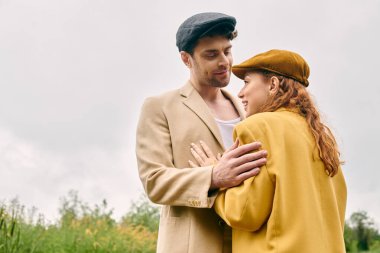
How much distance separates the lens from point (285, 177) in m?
2.80

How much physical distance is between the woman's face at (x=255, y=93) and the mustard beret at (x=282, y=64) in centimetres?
6

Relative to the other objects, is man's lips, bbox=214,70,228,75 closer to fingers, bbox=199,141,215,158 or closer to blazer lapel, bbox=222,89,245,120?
blazer lapel, bbox=222,89,245,120

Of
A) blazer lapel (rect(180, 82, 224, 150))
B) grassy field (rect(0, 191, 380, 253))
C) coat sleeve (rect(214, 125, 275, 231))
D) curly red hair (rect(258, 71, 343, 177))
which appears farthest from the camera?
grassy field (rect(0, 191, 380, 253))

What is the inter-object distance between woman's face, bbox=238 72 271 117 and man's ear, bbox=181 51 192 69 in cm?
62

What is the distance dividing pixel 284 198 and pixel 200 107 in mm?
894

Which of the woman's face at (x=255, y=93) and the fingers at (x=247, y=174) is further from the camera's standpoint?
the woman's face at (x=255, y=93)

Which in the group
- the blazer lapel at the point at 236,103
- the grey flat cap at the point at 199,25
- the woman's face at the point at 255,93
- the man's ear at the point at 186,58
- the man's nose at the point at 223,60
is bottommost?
the woman's face at the point at 255,93

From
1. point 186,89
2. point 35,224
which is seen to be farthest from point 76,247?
point 186,89

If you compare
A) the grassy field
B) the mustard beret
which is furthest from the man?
the grassy field

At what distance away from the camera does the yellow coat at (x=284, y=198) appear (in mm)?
2787

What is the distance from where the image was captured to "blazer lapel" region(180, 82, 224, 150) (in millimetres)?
3434

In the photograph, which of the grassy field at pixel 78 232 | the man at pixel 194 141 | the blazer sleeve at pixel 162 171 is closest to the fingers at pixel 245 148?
the man at pixel 194 141

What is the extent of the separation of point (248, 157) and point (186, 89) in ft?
2.96

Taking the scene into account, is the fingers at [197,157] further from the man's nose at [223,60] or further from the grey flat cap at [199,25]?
the grey flat cap at [199,25]
